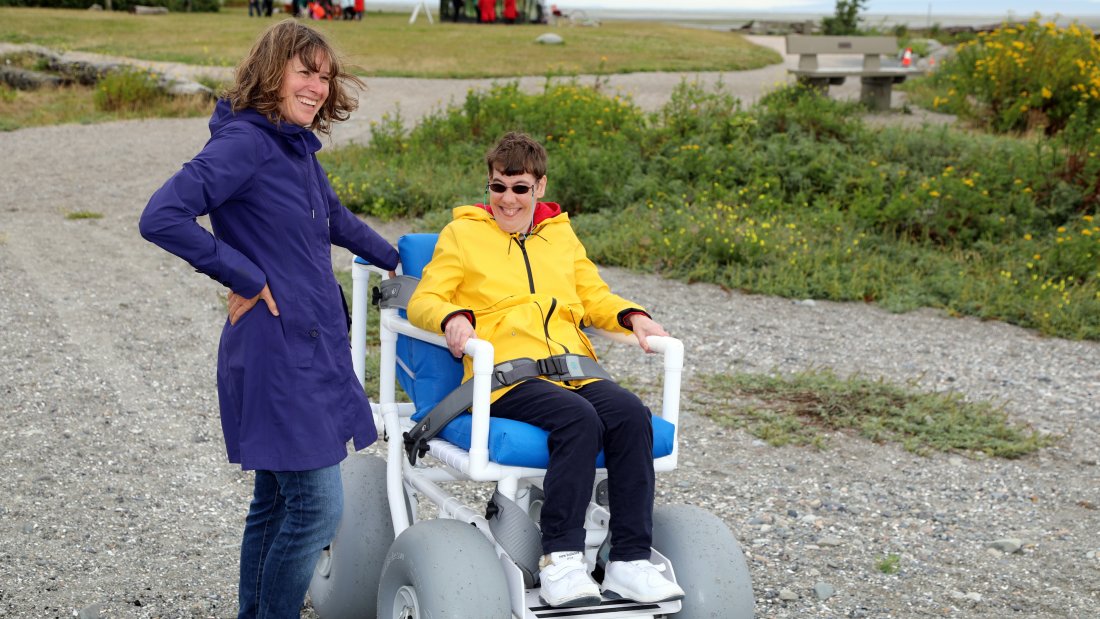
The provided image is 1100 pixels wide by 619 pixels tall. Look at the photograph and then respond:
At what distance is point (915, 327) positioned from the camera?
7.57 m

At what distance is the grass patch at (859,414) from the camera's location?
18.0ft

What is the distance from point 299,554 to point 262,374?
0.50 meters

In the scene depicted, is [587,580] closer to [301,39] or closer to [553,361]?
[553,361]

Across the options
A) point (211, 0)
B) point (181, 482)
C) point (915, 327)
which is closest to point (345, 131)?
point (915, 327)

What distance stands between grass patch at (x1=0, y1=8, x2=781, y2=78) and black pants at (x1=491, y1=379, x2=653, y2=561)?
15753mm

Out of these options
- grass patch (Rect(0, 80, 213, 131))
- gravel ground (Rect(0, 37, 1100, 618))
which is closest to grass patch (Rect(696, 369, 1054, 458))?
gravel ground (Rect(0, 37, 1100, 618))

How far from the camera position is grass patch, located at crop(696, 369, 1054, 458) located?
549cm

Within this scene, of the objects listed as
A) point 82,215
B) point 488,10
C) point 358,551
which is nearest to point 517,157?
point 358,551

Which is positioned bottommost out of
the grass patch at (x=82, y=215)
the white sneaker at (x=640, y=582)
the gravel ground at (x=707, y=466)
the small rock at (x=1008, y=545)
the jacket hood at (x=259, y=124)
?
the small rock at (x=1008, y=545)

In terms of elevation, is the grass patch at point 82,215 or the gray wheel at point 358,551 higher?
the grass patch at point 82,215

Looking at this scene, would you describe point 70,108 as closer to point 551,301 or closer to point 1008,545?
point 551,301

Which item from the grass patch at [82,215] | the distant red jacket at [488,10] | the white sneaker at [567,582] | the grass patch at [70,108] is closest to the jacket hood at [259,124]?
the white sneaker at [567,582]

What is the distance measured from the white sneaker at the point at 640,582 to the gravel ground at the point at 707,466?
1.07 metres

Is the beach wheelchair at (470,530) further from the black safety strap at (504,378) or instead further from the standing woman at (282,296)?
the standing woman at (282,296)
